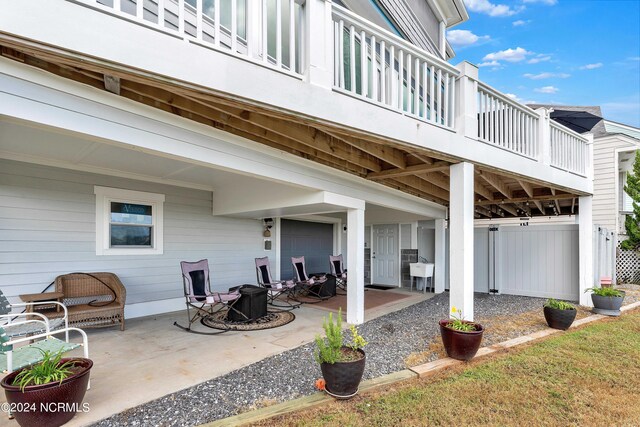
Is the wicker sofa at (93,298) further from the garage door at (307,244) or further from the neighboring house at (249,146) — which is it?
the garage door at (307,244)

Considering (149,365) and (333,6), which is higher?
(333,6)

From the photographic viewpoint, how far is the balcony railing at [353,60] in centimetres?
265

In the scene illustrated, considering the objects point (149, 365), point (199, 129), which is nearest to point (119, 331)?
point (149, 365)

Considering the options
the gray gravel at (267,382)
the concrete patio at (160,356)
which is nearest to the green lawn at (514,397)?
the gray gravel at (267,382)

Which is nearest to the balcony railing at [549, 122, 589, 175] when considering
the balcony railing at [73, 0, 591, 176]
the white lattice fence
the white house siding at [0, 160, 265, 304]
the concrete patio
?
the balcony railing at [73, 0, 591, 176]

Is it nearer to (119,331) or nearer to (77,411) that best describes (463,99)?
(77,411)

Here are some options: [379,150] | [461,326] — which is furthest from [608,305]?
[379,150]

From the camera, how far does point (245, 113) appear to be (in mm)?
3289

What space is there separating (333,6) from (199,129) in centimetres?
173

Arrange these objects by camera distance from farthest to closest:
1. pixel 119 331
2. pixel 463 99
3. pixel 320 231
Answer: pixel 320 231 < pixel 119 331 < pixel 463 99

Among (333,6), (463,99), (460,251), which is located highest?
(333,6)

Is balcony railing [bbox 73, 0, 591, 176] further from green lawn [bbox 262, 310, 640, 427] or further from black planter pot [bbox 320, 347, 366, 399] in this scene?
green lawn [bbox 262, 310, 640, 427]

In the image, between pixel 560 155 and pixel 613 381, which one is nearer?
pixel 613 381

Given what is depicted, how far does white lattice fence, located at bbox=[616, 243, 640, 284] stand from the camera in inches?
382
